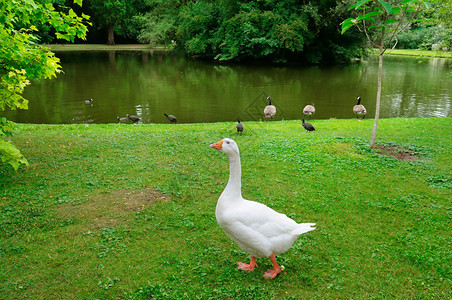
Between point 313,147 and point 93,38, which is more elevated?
point 93,38

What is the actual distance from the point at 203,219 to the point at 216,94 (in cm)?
1983

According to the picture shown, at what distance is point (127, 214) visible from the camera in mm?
6637

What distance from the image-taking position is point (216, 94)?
1007 inches

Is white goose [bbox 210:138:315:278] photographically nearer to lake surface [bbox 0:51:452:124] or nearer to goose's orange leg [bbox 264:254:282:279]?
goose's orange leg [bbox 264:254:282:279]

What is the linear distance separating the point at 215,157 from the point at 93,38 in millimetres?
74454

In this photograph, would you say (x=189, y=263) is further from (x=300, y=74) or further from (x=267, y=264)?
(x=300, y=74)

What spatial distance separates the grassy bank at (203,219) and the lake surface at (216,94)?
29.2 ft

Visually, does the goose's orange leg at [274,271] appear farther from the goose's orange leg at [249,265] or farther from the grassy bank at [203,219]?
the goose's orange leg at [249,265]

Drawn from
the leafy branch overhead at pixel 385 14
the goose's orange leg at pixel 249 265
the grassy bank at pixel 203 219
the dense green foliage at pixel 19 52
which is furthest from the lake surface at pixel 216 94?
the goose's orange leg at pixel 249 265

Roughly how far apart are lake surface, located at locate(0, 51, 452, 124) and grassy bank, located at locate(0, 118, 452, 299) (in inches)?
350

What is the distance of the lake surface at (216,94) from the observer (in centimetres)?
1994

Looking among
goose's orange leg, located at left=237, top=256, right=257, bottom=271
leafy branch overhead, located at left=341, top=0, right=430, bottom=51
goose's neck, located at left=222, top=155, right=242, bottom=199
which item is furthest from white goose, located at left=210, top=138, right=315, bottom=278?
leafy branch overhead, located at left=341, top=0, right=430, bottom=51

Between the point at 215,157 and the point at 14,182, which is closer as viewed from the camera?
the point at 14,182

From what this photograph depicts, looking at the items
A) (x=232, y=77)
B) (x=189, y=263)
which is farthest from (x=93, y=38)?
(x=189, y=263)
